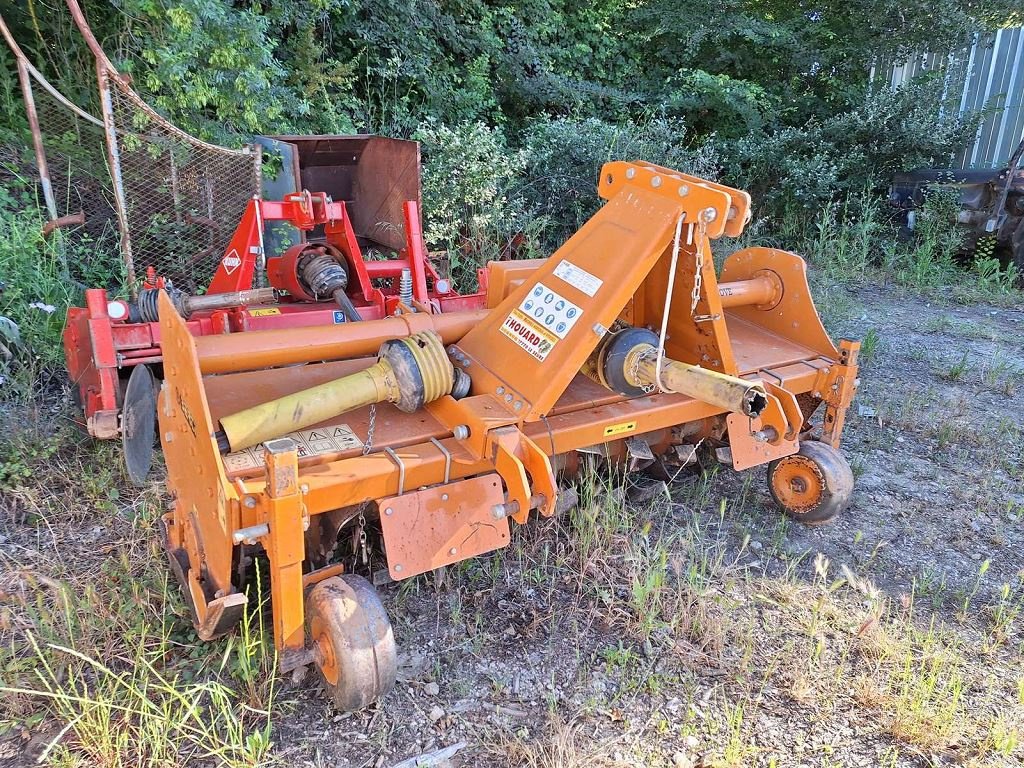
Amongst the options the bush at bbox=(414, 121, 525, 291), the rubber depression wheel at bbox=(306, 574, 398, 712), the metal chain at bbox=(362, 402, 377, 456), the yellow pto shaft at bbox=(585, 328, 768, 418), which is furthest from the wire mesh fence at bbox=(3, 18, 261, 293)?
the rubber depression wheel at bbox=(306, 574, 398, 712)

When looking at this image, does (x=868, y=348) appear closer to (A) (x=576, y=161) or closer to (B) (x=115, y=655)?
(A) (x=576, y=161)

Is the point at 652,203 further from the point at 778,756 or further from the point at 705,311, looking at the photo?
the point at 778,756

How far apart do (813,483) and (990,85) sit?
8.83 m

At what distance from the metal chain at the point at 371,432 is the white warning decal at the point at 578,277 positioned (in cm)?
85

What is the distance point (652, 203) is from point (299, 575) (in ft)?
5.75

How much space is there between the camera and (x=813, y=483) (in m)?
3.26

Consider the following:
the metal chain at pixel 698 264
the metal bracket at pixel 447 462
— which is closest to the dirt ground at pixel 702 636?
the metal bracket at pixel 447 462

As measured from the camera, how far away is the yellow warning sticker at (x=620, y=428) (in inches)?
108

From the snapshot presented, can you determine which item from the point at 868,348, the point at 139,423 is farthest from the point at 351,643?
the point at 868,348

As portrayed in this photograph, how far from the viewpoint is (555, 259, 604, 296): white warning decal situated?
2.63m

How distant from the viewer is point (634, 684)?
7.93ft

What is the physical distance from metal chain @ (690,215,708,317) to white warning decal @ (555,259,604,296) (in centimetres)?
38

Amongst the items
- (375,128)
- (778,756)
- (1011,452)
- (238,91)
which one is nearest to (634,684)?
(778,756)

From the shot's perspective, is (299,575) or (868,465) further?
(868,465)
